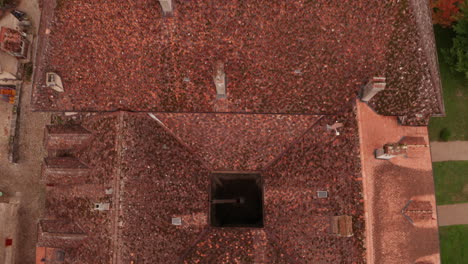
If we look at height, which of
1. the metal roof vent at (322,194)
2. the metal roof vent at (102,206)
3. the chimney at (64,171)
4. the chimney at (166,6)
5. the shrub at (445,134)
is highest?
the chimney at (166,6)

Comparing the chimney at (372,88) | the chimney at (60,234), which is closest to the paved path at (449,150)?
the chimney at (372,88)

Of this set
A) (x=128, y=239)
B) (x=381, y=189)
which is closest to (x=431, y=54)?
(x=381, y=189)

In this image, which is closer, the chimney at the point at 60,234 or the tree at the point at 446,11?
the chimney at the point at 60,234

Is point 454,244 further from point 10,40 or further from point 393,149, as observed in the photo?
point 10,40

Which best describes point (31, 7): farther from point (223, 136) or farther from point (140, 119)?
point (223, 136)

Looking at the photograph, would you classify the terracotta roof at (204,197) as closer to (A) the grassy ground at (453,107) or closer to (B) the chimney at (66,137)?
(B) the chimney at (66,137)

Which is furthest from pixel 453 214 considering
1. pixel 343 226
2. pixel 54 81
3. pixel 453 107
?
pixel 54 81
